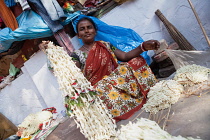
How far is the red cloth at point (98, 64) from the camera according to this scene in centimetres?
222

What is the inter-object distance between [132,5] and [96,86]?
221 centimetres

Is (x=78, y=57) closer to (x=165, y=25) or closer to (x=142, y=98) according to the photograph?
(x=142, y=98)

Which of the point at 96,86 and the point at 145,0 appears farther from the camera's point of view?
the point at 145,0

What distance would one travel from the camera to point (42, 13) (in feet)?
10.6

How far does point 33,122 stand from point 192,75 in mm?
2331

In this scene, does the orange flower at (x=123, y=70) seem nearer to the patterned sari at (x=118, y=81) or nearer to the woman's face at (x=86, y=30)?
the patterned sari at (x=118, y=81)

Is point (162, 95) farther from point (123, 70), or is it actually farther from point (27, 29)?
point (27, 29)

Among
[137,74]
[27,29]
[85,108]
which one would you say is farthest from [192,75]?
[27,29]

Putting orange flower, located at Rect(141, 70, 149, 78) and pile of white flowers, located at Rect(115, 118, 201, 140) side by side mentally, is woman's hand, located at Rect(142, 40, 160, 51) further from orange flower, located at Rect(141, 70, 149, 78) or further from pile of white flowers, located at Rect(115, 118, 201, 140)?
pile of white flowers, located at Rect(115, 118, 201, 140)

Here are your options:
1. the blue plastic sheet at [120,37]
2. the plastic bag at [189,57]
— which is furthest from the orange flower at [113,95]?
the blue plastic sheet at [120,37]

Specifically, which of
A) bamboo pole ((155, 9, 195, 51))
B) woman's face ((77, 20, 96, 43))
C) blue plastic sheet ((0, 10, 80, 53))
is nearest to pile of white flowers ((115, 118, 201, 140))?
woman's face ((77, 20, 96, 43))

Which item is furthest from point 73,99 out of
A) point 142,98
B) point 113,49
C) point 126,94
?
point 113,49

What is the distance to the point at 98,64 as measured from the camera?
224 centimetres

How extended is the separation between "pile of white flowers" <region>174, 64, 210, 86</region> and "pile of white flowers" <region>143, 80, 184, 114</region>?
4.1 inches
